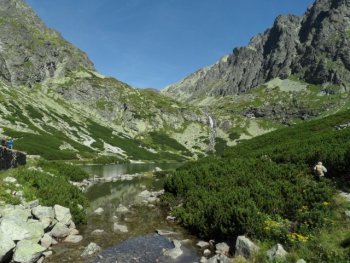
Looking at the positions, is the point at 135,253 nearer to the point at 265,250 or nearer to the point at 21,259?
the point at 21,259

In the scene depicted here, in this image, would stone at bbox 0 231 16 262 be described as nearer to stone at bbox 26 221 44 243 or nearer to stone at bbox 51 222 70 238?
stone at bbox 26 221 44 243

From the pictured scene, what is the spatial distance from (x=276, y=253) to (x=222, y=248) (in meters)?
5.12

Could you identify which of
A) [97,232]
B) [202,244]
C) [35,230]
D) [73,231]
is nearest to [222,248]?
[202,244]

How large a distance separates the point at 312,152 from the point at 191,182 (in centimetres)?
1184

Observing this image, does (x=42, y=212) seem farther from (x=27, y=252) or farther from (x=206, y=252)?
(x=206, y=252)

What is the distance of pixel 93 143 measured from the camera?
166750mm

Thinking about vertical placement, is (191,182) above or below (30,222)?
above

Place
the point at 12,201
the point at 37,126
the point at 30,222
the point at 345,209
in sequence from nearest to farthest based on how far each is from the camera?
1. the point at 345,209
2. the point at 30,222
3. the point at 12,201
4. the point at 37,126

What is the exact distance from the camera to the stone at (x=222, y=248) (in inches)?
730

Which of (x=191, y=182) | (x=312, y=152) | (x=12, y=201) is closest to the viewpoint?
(x=12, y=201)

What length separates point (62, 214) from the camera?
2322 cm

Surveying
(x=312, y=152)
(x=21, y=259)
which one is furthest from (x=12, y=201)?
(x=312, y=152)

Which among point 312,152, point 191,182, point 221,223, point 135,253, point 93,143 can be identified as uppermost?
point 93,143

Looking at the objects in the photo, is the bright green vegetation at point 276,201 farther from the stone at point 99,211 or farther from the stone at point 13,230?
the stone at point 13,230
